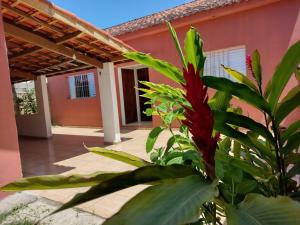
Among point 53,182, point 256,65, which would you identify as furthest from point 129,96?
point 53,182

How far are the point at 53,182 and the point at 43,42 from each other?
600 centimetres

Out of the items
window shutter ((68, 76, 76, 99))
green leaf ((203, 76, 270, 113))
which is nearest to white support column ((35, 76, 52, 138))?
window shutter ((68, 76, 76, 99))

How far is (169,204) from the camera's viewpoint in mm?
654

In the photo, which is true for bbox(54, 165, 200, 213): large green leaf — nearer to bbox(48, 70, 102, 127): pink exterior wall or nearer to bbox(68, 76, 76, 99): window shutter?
bbox(48, 70, 102, 127): pink exterior wall

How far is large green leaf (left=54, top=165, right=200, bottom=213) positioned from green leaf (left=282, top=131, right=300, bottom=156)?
1.58 feet

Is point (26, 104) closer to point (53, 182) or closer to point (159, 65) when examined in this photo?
point (159, 65)

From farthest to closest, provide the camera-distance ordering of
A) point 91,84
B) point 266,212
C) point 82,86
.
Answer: point 82,86 < point 91,84 < point 266,212

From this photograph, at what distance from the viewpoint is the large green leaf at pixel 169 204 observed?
1.99 feet

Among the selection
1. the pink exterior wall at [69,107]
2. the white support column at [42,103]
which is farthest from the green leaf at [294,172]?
the pink exterior wall at [69,107]

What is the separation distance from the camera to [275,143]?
42.9 inches

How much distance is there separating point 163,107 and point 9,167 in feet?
10.7

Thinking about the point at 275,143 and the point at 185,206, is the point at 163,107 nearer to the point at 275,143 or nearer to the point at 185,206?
the point at 275,143

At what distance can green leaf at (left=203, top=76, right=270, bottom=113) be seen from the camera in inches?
39.4

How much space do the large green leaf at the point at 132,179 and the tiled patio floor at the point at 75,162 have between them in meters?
2.75
